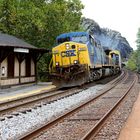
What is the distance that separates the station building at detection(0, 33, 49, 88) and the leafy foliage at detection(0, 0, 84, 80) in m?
5.68

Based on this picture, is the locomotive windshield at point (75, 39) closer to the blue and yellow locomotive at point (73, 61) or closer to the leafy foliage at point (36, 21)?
→ the blue and yellow locomotive at point (73, 61)

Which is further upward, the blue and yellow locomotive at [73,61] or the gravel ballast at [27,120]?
the blue and yellow locomotive at [73,61]

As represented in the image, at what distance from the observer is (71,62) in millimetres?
24891

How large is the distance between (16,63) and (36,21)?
359 inches

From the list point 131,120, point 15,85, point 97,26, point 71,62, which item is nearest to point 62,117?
point 131,120

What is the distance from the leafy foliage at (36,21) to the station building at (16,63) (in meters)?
5.68

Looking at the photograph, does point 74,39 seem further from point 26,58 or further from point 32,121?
point 32,121

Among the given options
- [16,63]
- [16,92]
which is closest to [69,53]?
[16,92]

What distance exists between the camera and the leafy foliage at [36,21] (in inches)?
1430

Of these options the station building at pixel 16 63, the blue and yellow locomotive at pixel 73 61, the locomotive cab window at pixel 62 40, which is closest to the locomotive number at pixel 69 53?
the blue and yellow locomotive at pixel 73 61

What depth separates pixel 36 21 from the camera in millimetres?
35438

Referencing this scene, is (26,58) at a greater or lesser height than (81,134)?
greater

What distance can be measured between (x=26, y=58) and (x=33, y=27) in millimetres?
7702

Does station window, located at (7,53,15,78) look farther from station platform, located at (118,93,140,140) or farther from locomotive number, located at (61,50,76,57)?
station platform, located at (118,93,140,140)
